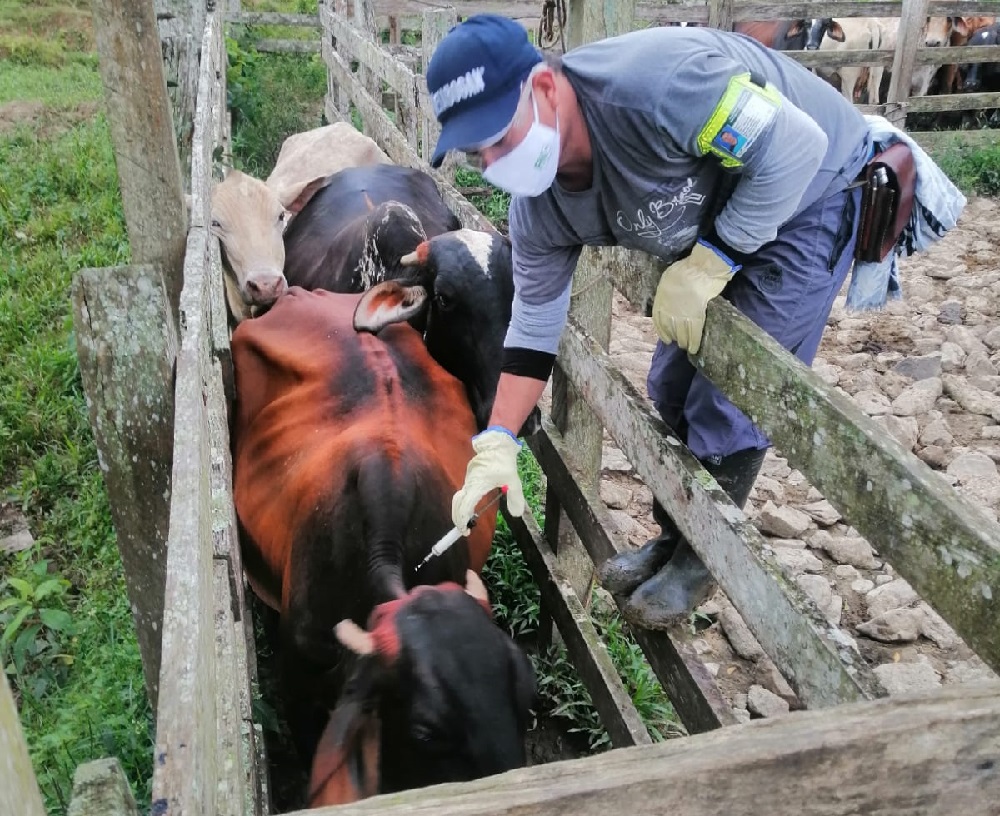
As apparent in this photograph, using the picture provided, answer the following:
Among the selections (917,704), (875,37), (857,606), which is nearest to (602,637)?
(857,606)

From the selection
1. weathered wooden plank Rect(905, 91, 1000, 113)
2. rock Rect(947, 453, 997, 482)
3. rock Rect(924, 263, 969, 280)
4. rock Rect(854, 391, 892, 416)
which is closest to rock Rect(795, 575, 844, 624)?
rock Rect(947, 453, 997, 482)

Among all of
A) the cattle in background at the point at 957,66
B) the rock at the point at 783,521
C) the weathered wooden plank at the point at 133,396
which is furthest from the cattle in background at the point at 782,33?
the weathered wooden plank at the point at 133,396

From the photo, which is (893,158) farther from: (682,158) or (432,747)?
(432,747)

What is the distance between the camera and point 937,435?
5.22 meters

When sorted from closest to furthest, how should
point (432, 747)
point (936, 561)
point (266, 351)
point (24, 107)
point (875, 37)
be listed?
point (936, 561) < point (432, 747) < point (266, 351) < point (24, 107) < point (875, 37)

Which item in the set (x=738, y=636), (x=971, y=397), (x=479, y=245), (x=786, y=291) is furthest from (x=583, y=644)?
(x=971, y=397)

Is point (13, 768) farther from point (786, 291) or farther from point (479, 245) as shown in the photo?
point (479, 245)

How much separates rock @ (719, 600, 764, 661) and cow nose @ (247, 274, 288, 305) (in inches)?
94.9

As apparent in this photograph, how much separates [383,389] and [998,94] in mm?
10156

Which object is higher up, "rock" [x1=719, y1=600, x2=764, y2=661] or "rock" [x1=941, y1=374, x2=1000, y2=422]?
"rock" [x1=941, y1=374, x2=1000, y2=422]

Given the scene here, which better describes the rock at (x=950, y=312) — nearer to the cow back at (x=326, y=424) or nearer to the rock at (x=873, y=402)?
the rock at (x=873, y=402)

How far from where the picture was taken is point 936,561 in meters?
1.51

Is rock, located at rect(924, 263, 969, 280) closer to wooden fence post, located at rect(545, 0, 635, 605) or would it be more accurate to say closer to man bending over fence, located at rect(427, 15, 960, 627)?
wooden fence post, located at rect(545, 0, 635, 605)

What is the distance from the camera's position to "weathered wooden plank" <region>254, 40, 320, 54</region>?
12.4m
